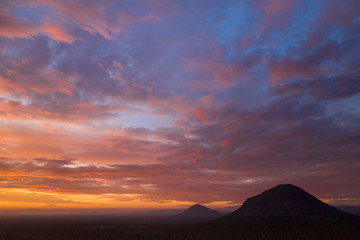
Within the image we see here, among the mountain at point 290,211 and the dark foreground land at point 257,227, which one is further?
the mountain at point 290,211

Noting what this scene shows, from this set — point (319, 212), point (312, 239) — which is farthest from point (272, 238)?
point (319, 212)

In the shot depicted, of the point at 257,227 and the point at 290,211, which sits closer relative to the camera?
the point at 257,227

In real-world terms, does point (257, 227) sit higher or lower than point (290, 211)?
lower

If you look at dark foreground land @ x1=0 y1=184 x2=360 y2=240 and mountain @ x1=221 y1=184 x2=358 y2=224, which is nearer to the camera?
dark foreground land @ x1=0 y1=184 x2=360 y2=240

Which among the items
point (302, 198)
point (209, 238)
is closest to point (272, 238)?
point (209, 238)

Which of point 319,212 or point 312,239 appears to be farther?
point 319,212

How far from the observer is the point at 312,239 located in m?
97.2

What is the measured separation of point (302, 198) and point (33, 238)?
190 metres

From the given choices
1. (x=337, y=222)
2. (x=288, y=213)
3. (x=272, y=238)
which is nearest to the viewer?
(x=272, y=238)

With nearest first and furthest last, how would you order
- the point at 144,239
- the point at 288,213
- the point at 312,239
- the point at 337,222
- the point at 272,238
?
the point at 312,239 < the point at 272,238 < the point at 144,239 < the point at 337,222 < the point at 288,213

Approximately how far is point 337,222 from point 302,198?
1962 inches

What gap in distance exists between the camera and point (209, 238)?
359 ft

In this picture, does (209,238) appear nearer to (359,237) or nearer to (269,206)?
(359,237)

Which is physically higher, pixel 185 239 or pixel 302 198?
pixel 302 198
